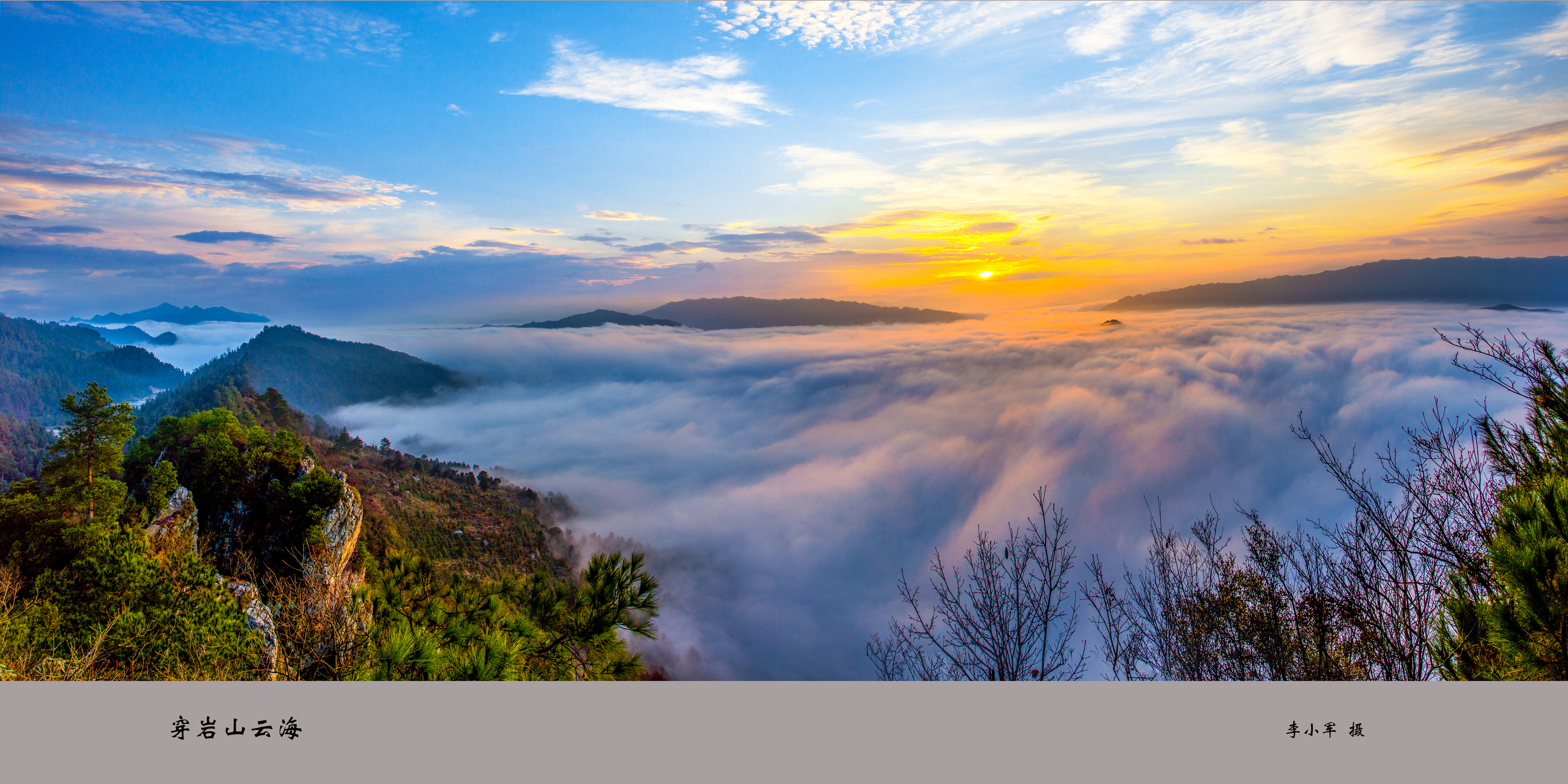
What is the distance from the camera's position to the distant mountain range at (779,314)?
116 metres

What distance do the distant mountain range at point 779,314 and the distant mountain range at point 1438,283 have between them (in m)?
73.0

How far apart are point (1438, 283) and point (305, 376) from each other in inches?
3574

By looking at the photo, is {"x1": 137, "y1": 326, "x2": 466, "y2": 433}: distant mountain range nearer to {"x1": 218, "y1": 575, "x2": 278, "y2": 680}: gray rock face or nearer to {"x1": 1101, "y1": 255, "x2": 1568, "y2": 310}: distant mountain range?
{"x1": 218, "y1": 575, "x2": 278, "y2": 680}: gray rock face

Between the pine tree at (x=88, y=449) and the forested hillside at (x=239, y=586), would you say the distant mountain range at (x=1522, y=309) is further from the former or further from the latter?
the pine tree at (x=88, y=449)

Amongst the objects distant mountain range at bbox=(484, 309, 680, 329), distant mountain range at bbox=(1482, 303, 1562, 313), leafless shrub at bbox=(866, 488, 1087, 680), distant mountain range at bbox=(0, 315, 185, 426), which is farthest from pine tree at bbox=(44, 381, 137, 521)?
distant mountain range at bbox=(484, 309, 680, 329)

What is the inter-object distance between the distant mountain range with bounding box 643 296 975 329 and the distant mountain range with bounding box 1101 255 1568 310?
240ft

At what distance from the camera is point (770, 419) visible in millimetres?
85875

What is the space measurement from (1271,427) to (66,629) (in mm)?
50220

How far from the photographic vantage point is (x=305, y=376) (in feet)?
208

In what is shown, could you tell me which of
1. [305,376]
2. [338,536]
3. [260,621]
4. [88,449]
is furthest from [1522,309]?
[305,376]

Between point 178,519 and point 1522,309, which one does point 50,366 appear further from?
point 1522,309

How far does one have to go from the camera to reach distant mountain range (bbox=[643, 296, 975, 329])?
11619 cm

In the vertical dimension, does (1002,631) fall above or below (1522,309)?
below

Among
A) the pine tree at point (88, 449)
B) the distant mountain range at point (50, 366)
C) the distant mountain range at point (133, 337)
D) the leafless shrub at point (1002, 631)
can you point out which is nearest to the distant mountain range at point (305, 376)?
the distant mountain range at point (50, 366)
